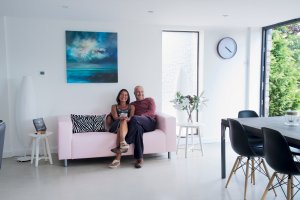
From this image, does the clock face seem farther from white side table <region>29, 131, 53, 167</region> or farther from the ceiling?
white side table <region>29, 131, 53, 167</region>

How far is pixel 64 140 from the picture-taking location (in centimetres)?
407

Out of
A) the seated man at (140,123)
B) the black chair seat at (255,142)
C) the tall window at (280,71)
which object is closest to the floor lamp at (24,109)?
the seated man at (140,123)

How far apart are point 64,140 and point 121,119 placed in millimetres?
861

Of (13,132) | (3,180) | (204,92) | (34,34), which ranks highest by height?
(34,34)

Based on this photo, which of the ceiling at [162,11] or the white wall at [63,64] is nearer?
the ceiling at [162,11]

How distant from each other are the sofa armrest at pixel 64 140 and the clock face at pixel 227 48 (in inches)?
122

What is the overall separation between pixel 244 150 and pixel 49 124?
10.4 ft

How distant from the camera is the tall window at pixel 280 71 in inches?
222

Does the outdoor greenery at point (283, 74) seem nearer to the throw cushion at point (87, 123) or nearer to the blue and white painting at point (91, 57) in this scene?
the blue and white painting at point (91, 57)

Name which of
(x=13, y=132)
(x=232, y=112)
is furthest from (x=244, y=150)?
(x=13, y=132)

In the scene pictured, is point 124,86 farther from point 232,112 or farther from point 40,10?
point 232,112

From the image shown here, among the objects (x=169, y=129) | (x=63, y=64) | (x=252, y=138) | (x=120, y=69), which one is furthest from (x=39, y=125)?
(x=252, y=138)

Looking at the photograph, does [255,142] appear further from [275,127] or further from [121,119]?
[121,119]

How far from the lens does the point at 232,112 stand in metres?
5.70
